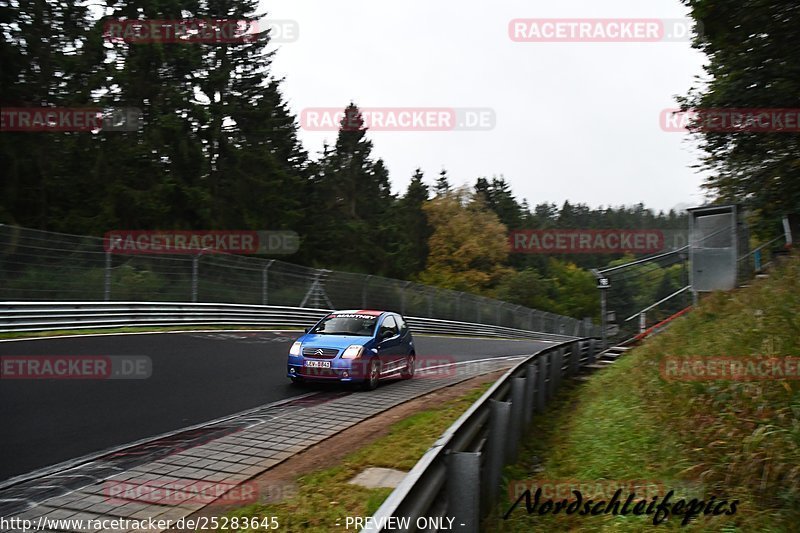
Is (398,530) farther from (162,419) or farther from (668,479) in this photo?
(162,419)

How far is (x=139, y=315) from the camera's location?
17922 mm

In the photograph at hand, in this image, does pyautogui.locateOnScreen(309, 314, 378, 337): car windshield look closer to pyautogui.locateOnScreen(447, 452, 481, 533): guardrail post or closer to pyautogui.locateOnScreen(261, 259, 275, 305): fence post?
pyautogui.locateOnScreen(447, 452, 481, 533): guardrail post

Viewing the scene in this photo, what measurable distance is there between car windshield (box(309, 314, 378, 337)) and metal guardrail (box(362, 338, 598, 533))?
13.8ft

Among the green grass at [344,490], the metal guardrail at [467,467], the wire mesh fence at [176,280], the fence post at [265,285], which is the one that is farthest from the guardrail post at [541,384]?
the fence post at [265,285]

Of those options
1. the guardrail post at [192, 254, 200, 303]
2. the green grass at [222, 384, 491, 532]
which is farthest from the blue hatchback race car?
the guardrail post at [192, 254, 200, 303]

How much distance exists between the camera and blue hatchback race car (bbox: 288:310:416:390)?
11742mm

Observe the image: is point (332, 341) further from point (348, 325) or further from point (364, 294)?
point (364, 294)

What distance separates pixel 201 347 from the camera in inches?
613

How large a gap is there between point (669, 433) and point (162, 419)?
6.30 metres

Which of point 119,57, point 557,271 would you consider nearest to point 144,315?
point 119,57

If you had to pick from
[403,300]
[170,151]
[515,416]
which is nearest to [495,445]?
[515,416]

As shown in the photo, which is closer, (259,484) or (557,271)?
(259,484)

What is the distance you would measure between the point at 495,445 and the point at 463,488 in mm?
1685

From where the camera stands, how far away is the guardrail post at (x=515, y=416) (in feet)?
22.8
